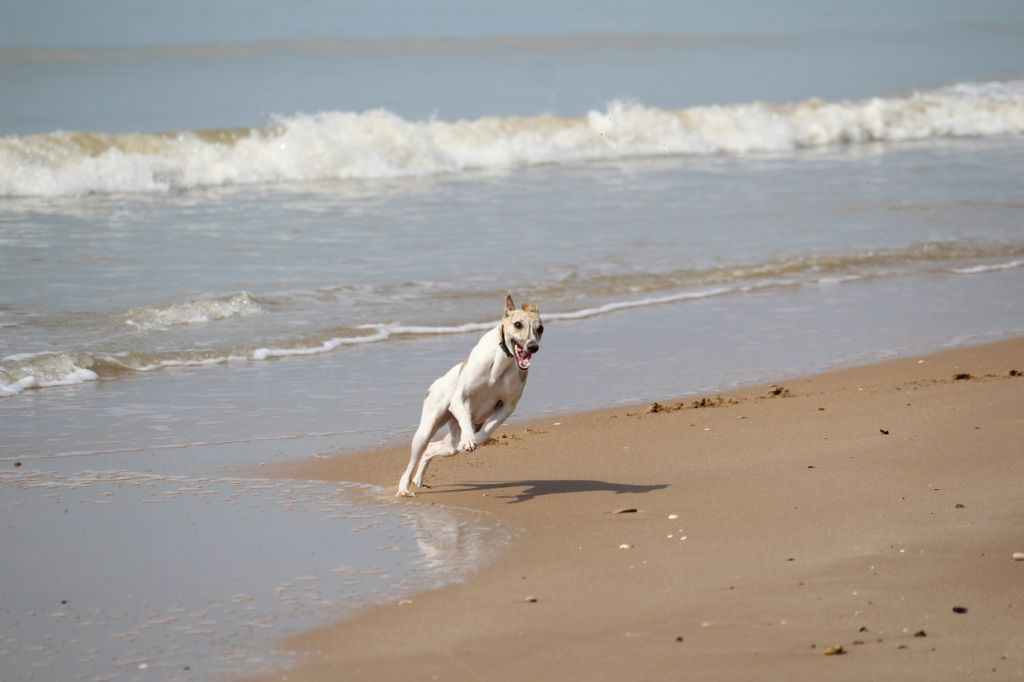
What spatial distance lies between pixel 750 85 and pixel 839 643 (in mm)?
56409

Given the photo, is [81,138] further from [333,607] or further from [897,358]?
[333,607]

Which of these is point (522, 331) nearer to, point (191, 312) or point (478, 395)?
point (478, 395)

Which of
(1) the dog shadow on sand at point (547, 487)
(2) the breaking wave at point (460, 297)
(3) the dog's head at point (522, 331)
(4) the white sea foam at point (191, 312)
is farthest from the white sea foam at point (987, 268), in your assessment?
(3) the dog's head at point (522, 331)

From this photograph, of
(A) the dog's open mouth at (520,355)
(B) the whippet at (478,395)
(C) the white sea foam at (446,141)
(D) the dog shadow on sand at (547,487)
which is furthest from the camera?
(C) the white sea foam at (446,141)

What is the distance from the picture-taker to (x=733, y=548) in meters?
7.19

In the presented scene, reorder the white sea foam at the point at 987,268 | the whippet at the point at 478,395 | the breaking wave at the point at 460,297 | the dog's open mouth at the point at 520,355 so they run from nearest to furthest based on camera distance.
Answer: the dog's open mouth at the point at 520,355
the whippet at the point at 478,395
the breaking wave at the point at 460,297
the white sea foam at the point at 987,268

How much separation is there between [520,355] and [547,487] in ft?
3.26

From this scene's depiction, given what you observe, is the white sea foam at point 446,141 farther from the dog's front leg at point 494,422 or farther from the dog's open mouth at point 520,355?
the dog's open mouth at point 520,355

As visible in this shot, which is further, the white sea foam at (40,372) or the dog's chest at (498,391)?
the white sea foam at (40,372)

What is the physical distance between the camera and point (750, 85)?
60.1 m

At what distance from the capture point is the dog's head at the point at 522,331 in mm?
8391

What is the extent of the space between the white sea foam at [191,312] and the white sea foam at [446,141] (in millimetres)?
13899

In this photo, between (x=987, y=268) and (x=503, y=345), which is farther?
(x=987, y=268)

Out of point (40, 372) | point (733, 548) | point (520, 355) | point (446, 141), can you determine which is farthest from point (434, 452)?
point (446, 141)
